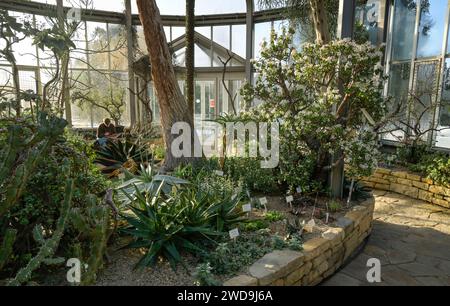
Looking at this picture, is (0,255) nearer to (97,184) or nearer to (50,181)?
(50,181)

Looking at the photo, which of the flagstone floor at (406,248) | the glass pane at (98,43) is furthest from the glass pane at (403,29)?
the glass pane at (98,43)

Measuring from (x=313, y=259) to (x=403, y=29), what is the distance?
675 centimetres

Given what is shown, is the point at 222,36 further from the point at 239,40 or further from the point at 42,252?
the point at 42,252

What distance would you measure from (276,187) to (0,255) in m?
3.12

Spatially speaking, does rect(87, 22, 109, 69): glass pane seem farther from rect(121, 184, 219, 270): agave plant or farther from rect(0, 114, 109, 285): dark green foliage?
rect(121, 184, 219, 270): agave plant

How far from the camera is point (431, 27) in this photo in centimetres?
648

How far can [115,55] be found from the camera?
10438 millimetres

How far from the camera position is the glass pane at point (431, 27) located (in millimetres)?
6281

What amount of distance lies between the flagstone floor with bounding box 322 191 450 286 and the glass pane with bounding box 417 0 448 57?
3392 millimetres

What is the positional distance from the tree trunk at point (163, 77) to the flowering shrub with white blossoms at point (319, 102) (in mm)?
1074

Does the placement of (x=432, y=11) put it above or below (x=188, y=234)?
above

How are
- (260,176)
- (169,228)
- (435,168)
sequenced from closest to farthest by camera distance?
(169,228), (260,176), (435,168)

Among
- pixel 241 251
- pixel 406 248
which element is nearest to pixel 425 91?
pixel 406 248
